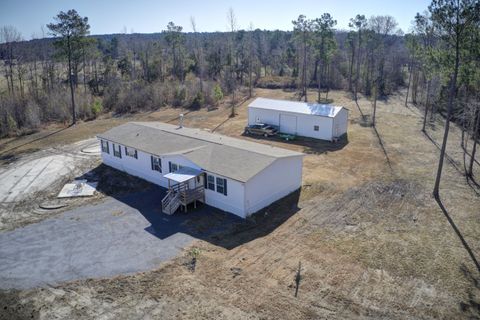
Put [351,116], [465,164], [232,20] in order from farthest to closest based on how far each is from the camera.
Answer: [232,20]
[351,116]
[465,164]

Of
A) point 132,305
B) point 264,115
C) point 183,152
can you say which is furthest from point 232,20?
point 132,305

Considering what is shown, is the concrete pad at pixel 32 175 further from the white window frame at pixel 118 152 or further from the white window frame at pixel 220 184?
the white window frame at pixel 220 184

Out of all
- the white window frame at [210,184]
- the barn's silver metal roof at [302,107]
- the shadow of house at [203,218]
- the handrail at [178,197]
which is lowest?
the shadow of house at [203,218]

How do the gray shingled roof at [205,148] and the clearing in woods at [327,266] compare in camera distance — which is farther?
the gray shingled roof at [205,148]

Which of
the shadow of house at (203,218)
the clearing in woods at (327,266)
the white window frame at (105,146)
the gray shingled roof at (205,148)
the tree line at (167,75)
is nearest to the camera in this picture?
the clearing in woods at (327,266)

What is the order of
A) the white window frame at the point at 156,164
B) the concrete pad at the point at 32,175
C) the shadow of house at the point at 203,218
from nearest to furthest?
the shadow of house at the point at 203,218 < the concrete pad at the point at 32,175 < the white window frame at the point at 156,164

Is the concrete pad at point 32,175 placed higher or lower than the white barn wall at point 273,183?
lower

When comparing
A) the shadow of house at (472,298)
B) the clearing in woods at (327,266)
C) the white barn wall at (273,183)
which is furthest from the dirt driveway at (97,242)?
the shadow of house at (472,298)

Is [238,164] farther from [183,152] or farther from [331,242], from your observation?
[331,242]
